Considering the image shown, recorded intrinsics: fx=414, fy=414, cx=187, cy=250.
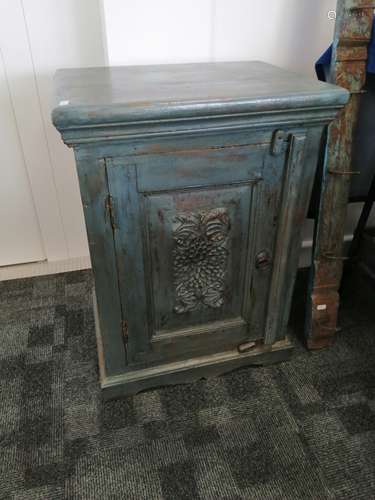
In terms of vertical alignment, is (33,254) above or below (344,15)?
below

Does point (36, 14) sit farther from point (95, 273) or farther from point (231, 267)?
point (231, 267)

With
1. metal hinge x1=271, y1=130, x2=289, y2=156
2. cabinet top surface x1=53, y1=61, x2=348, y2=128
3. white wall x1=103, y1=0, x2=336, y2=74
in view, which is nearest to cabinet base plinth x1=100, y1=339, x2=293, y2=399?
metal hinge x1=271, y1=130, x2=289, y2=156

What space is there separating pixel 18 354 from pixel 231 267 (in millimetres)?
866

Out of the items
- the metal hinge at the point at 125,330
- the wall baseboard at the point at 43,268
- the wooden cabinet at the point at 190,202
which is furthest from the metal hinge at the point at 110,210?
the wall baseboard at the point at 43,268

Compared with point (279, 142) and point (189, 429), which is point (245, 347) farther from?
point (279, 142)

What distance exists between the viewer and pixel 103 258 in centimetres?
106

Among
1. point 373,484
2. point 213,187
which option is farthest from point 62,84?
point 373,484

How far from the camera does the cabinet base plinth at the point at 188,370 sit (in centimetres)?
129

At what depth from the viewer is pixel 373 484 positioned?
111cm

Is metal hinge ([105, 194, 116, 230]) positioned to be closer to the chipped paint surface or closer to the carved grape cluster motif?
the carved grape cluster motif

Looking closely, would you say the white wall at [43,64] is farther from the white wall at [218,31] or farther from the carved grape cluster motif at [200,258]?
the carved grape cluster motif at [200,258]

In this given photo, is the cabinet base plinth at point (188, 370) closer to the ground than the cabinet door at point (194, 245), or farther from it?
closer to the ground

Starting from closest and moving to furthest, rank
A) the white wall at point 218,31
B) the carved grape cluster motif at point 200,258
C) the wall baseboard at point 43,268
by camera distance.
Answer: the carved grape cluster motif at point 200,258, the white wall at point 218,31, the wall baseboard at point 43,268

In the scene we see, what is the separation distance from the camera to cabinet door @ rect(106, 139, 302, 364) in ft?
3.24
